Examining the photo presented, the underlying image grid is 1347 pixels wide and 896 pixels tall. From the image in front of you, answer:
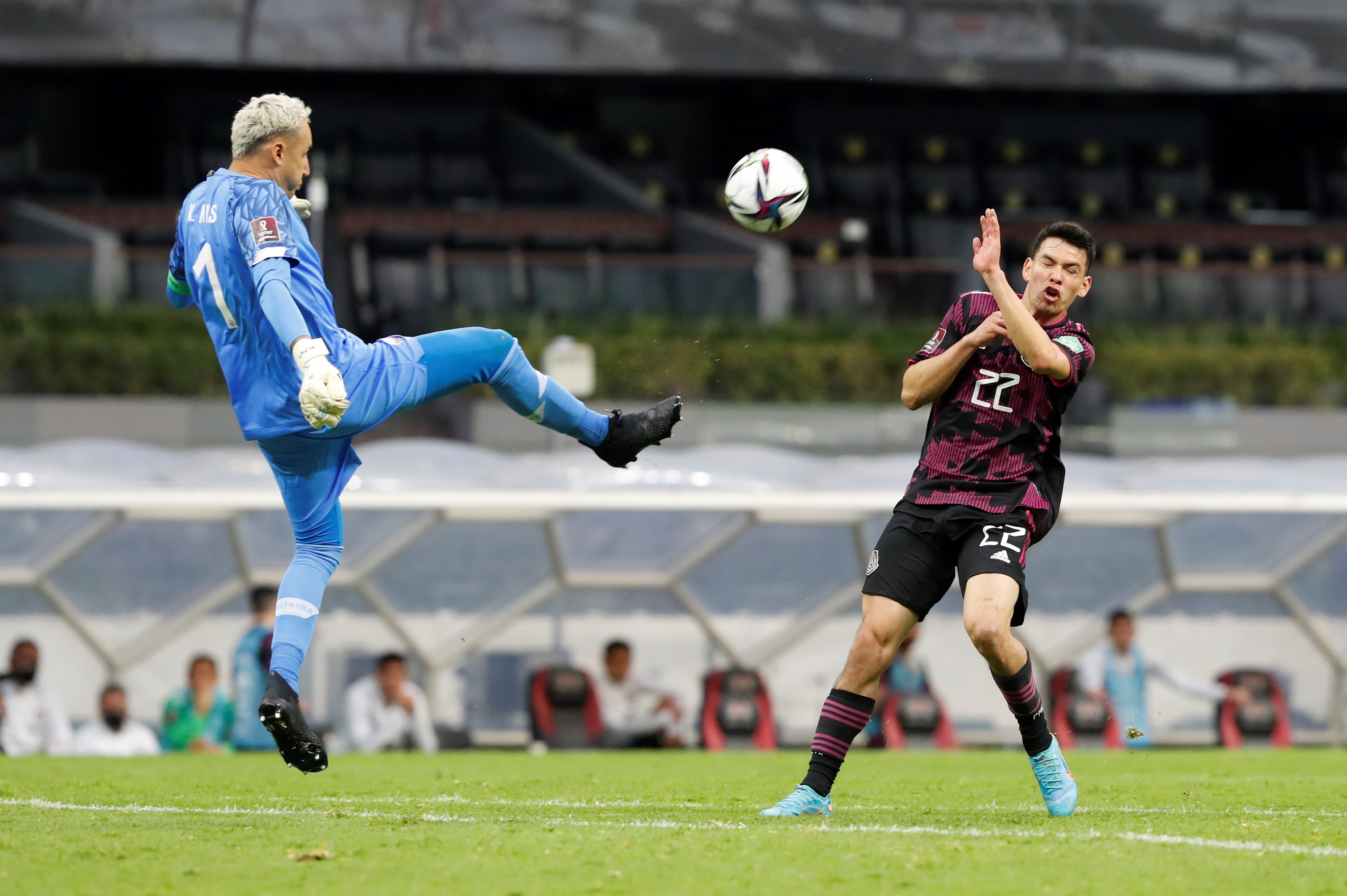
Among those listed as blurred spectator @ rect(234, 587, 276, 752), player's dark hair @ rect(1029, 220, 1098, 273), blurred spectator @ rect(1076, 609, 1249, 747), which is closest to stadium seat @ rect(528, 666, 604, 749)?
blurred spectator @ rect(234, 587, 276, 752)

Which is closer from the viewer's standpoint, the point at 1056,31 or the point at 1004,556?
the point at 1004,556

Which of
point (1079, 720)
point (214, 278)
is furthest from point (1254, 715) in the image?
point (214, 278)

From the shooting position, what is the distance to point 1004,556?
5.65m

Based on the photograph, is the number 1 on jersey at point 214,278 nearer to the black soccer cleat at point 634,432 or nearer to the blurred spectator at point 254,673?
the black soccer cleat at point 634,432

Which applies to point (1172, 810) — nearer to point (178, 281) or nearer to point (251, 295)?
point (251, 295)

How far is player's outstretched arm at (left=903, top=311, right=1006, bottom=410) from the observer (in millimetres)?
5648

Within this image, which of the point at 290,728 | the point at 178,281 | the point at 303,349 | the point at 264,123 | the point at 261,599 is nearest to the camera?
the point at 303,349

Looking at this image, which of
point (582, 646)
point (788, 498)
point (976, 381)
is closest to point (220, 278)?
point (976, 381)

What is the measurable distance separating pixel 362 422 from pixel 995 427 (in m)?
2.10

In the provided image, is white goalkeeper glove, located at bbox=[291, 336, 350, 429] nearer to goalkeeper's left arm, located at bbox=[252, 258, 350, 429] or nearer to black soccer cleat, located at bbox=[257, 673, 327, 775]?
goalkeeper's left arm, located at bbox=[252, 258, 350, 429]

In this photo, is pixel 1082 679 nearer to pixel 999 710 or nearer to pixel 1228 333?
pixel 999 710

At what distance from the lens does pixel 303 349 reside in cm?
527

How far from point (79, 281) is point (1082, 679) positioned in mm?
10502

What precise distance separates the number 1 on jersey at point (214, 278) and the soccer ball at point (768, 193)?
80.2 inches
